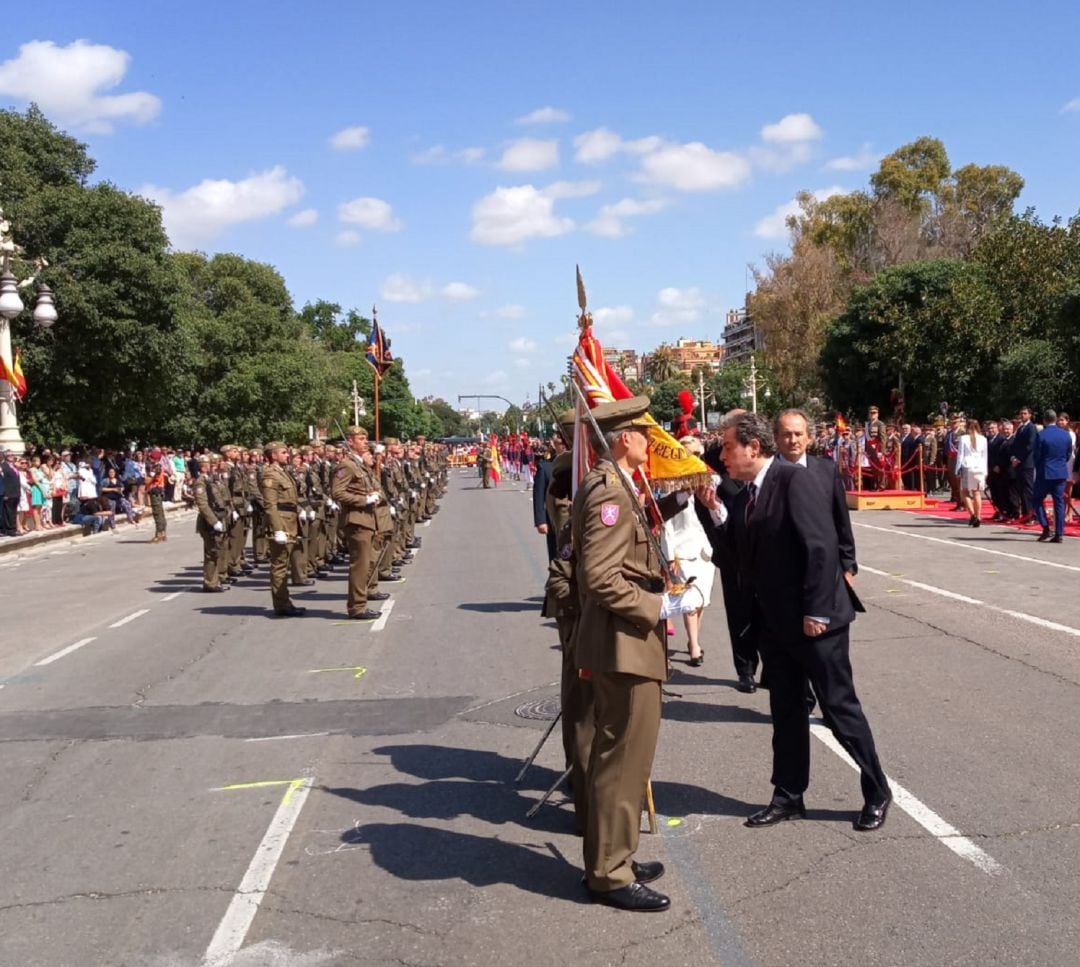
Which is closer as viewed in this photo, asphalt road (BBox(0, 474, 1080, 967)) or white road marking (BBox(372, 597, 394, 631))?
asphalt road (BBox(0, 474, 1080, 967))

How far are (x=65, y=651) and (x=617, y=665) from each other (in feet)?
26.0

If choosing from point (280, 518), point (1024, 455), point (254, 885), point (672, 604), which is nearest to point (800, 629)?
point (672, 604)

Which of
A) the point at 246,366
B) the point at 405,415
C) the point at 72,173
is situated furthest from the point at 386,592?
the point at 405,415

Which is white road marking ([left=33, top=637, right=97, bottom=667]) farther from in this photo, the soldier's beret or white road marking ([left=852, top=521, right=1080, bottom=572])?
white road marking ([left=852, top=521, right=1080, bottom=572])

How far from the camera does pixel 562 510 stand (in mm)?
6312

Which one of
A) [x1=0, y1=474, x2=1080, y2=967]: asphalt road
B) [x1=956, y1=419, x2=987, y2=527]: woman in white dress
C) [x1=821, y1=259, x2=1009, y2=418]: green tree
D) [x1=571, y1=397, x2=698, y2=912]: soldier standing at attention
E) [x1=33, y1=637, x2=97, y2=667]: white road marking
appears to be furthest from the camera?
[x1=821, y1=259, x2=1009, y2=418]: green tree

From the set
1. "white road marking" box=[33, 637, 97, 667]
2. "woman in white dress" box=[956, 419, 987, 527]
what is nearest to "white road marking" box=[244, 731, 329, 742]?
"white road marking" box=[33, 637, 97, 667]

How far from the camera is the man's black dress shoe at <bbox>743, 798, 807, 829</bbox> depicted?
5.15m

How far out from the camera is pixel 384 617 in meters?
12.0

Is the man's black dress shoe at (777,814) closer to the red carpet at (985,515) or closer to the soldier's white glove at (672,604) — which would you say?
the soldier's white glove at (672,604)

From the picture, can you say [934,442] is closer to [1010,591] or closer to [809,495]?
[1010,591]

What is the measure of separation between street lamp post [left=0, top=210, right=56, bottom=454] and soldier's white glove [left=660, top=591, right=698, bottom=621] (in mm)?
20790

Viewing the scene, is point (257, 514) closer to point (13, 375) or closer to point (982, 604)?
point (982, 604)

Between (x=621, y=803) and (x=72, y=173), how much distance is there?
35.8m
